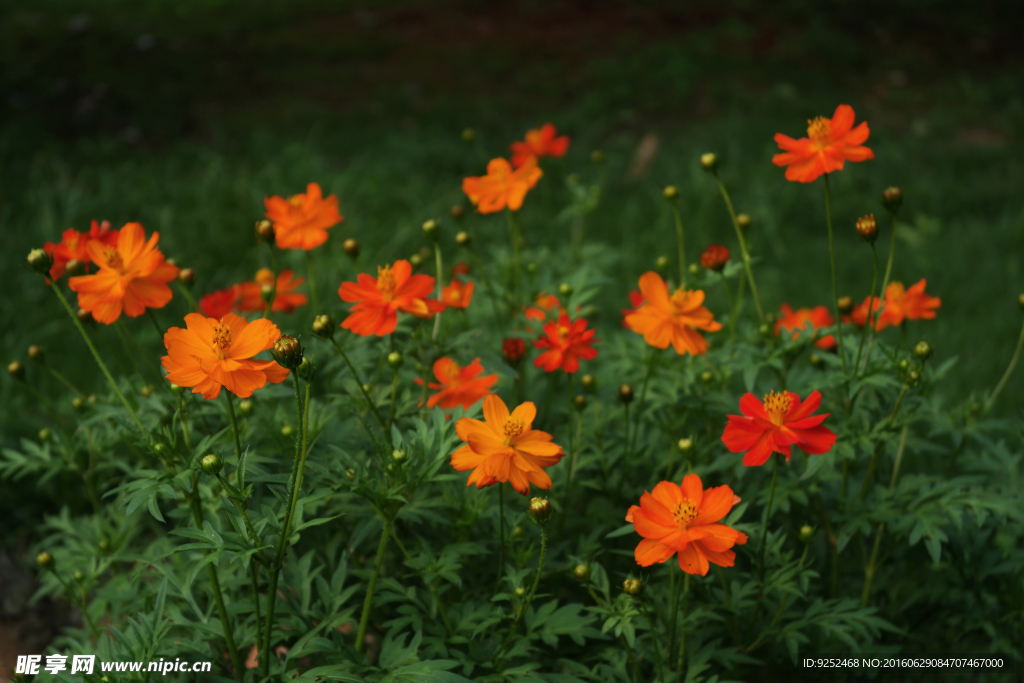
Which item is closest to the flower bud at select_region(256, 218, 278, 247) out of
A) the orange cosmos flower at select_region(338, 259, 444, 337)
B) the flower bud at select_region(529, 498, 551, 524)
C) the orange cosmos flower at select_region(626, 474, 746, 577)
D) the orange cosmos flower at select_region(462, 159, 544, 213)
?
the orange cosmos flower at select_region(338, 259, 444, 337)

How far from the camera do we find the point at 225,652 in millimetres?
1427

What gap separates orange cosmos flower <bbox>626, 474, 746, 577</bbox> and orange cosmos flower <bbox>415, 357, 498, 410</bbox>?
0.54m

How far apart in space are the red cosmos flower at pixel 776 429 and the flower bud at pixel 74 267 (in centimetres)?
117

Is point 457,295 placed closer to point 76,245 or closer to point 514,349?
point 514,349

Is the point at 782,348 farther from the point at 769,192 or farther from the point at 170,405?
the point at 769,192

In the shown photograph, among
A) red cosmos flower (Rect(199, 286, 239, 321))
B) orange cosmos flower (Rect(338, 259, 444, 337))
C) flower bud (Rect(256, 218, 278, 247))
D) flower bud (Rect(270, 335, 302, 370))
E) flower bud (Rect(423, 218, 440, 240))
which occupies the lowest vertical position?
red cosmos flower (Rect(199, 286, 239, 321))

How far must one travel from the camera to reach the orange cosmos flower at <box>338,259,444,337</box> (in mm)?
1356

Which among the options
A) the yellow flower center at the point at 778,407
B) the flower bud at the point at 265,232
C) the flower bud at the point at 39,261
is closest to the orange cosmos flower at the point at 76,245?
the flower bud at the point at 39,261

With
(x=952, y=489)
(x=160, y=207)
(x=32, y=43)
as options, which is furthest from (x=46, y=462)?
(x=32, y=43)

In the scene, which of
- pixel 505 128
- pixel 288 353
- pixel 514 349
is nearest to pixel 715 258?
pixel 514 349

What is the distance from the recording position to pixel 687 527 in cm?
112

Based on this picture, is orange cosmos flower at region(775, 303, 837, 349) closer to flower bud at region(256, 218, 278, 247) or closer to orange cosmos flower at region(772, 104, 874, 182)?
orange cosmos flower at region(772, 104, 874, 182)

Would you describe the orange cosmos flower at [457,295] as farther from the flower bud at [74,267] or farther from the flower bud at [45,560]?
the flower bud at [45,560]

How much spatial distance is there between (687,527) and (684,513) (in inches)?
0.8
